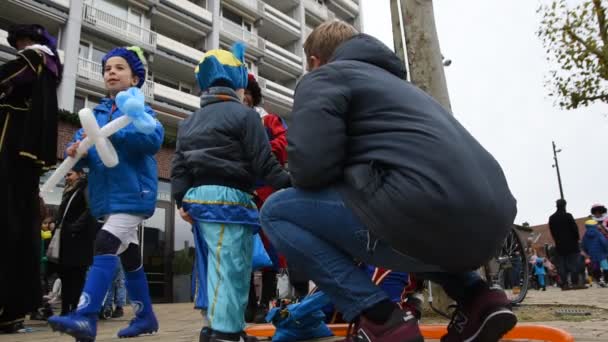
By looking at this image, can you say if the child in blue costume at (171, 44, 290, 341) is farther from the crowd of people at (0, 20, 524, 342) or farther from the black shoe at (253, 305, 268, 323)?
the black shoe at (253, 305, 268, 323)

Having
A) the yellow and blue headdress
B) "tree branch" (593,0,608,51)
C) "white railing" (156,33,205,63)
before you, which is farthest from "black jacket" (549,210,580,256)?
"white railing" (156,33,205,63)

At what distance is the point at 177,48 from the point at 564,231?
18.6 metres

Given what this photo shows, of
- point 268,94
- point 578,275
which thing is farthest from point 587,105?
point 268,94

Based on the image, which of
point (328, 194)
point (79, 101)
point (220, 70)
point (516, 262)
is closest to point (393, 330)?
point (328, 194)

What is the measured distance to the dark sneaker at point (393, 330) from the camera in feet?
5.09

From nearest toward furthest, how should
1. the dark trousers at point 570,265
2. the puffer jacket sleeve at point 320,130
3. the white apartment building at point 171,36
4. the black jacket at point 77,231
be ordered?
the puffer jacket sleeve at point 320,130, the black jacket at point 77,231, the dark trousers at point 570,265, the white apartment building at point 171,36

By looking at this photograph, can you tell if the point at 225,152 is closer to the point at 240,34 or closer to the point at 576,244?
the point at 576,244

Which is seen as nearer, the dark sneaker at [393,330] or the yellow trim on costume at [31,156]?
the dark sneaker at [393,330]

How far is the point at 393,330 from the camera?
1.56 metres

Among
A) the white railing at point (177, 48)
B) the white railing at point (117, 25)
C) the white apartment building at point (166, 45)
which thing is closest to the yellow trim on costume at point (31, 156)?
the white apartment building at point (166, 45)

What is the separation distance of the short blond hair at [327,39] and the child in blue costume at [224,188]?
53 centimetres

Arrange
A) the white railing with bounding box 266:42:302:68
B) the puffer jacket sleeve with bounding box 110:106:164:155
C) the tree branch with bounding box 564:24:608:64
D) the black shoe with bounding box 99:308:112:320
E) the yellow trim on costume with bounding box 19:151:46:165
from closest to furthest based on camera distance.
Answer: the puffer jacket sleeve with bounding box 110:106:164:155 < the yellow trim on costume with bounding box 19:151:46:165 < the black shoe with bounding box 99:308:112:320 < the tree branch with bounding box 564:24:608:64 < the white railing with bounding box 266:42:302:68

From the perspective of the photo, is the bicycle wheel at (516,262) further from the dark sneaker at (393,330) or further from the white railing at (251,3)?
the white railing at (251,3)

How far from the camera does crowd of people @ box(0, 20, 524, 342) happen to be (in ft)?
5.34
